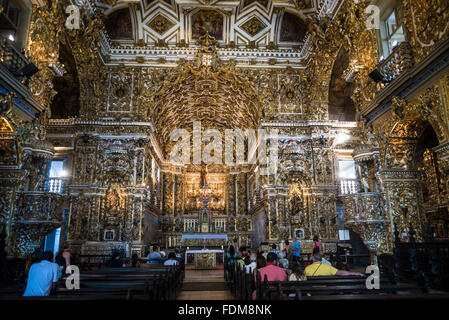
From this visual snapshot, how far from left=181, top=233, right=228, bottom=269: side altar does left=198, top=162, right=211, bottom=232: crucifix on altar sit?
254 cm

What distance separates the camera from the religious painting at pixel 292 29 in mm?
16875

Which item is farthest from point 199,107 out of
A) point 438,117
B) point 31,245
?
point 438,117

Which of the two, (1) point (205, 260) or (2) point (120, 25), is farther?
(2) point (120, 25)

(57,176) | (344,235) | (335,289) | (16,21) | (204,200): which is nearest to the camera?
(335,289)

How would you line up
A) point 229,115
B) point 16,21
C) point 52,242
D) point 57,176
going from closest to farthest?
1. point 16,21
2. point 52,242
3. point 57,176
4. point 229,115

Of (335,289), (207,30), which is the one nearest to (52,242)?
(207,30)

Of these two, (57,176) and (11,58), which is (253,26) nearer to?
(11,58)

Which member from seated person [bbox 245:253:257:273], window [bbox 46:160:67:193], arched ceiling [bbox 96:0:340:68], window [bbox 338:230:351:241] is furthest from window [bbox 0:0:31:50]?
window [bbox 338:230:351:241]

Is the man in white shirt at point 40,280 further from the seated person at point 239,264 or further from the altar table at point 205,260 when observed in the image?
the altar table at point 205,260

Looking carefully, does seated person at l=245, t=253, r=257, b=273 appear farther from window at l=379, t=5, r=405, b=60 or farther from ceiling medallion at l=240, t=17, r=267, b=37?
ceiling medallion at l=240, t=17, r=267, b=37

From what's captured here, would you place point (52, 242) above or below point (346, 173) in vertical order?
below

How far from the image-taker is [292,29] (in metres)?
17.3

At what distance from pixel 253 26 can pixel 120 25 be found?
7010 millimetres

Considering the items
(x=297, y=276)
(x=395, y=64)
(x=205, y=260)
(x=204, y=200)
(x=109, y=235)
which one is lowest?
(x=205, y=260)
